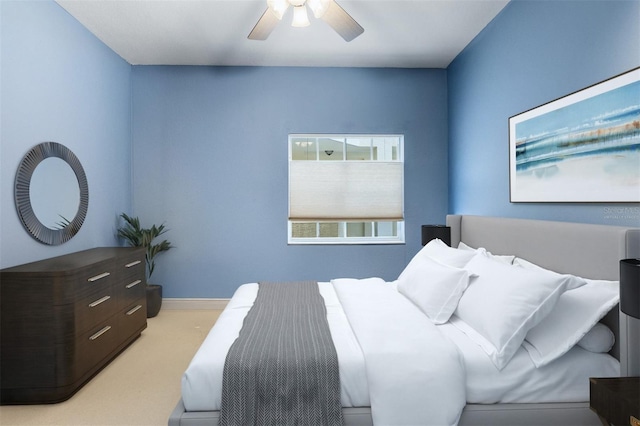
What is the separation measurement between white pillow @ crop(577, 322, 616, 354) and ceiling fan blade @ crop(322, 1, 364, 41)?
2320mm

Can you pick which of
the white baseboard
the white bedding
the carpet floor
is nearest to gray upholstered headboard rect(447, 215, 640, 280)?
the white bedding

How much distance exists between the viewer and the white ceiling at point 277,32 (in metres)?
3.18

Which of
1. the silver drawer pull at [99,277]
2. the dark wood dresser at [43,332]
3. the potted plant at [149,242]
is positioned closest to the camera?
the dark wood dresser at [43,332]

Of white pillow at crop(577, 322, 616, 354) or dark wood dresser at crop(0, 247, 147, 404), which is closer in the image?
white pillow at crop(577, 322, 616, 354)

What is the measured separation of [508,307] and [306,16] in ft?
7.17

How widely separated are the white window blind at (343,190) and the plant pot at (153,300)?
5.52 ft

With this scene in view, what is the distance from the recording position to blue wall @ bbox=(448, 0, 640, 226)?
6.95 feet

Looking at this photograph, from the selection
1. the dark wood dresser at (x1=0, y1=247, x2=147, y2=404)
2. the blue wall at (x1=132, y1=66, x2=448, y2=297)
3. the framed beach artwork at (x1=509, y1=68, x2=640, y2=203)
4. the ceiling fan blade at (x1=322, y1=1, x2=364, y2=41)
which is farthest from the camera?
the blue wall at (x1=132, y1=66, x2=448, y2=297)

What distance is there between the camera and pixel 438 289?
2432 millimetres

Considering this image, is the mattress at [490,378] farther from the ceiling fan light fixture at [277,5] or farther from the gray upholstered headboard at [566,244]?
the ceiling fan light fixture at [277,5]

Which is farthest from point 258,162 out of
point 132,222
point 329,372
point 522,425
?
point 522,425

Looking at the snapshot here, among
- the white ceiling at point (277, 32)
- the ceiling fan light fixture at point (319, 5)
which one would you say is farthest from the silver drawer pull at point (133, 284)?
the ceiling fan light fixture at point (319, 5)

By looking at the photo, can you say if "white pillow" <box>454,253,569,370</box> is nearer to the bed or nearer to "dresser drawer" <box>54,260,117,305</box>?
the bed

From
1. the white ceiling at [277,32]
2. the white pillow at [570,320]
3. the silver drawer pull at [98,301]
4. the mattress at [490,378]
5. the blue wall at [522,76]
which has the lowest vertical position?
the mattress at [490,378]
